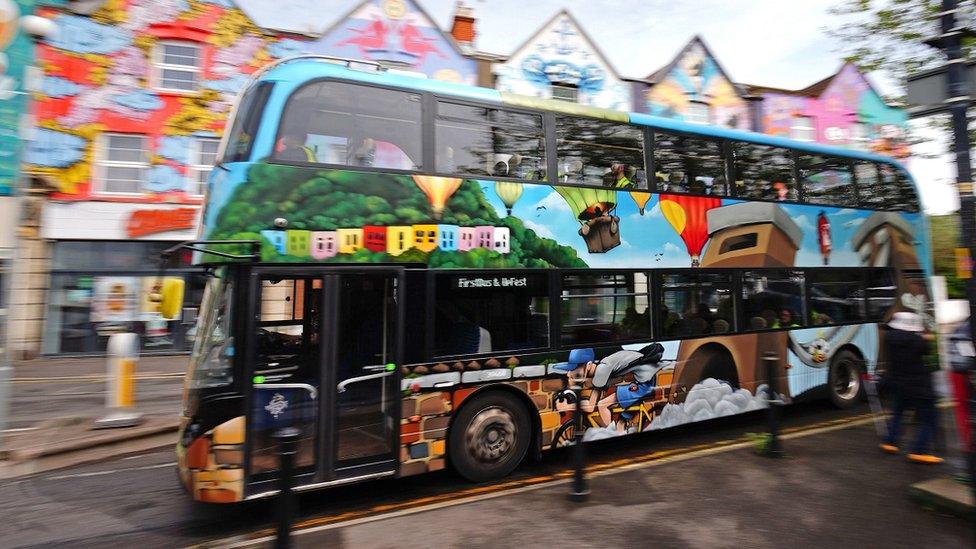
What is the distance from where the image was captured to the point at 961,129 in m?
4.73

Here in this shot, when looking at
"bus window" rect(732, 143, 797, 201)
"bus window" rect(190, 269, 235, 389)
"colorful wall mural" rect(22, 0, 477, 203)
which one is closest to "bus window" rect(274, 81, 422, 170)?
"bus window" rect(190, 269, 235, 389)

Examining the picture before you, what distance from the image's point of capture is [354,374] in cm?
506

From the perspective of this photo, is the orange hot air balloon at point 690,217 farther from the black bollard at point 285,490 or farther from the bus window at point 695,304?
the black bollard at point 285,490

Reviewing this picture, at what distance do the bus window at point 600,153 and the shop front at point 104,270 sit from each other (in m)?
12.5

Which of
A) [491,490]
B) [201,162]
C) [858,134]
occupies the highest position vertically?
[858,134]

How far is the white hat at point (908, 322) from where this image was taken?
5.84 m

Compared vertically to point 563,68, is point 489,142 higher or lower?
lower

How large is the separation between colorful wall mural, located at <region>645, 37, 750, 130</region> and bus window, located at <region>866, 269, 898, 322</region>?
11.1 m

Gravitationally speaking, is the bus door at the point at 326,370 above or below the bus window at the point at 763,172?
below

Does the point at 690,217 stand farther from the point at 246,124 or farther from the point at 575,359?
the point at 246,124

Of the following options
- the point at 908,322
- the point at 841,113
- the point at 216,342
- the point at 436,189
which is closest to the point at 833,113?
the point at 841,113

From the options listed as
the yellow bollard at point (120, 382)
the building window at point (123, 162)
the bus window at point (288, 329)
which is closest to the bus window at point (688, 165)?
the bus window at point (288, 329)

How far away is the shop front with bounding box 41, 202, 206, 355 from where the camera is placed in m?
14.8

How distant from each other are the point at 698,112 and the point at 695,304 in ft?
48.3
